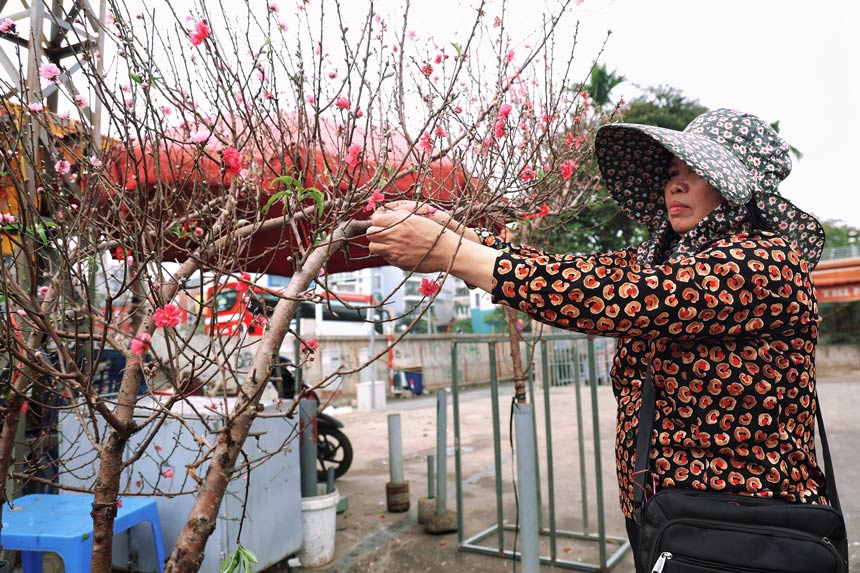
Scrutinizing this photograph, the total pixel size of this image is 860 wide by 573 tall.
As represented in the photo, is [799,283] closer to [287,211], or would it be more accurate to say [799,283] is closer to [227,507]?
[287,211]

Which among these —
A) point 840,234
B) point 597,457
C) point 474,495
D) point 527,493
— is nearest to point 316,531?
point 527,493

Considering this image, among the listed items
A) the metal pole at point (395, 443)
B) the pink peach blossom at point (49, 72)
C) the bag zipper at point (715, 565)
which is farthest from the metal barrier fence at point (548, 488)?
the pink peach blossom at point (49, 72)

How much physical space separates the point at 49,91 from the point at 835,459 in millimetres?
7920

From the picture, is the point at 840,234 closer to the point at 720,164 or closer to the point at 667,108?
the point at 667,108

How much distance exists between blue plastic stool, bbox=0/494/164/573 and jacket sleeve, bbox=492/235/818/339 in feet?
7.58

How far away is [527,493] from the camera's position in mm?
3006

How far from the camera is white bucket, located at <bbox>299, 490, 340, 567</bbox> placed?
4.02 metres

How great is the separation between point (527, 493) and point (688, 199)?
6.58 ft

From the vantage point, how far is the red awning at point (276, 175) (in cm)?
167

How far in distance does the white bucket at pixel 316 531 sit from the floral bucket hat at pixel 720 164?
317cm

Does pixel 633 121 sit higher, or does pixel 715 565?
pixel 633 121

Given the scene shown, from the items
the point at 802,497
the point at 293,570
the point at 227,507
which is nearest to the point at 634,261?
the point at 802,497

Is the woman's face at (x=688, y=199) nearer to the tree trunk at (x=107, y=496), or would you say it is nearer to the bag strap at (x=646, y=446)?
the bag strap at (x=646, y=446)

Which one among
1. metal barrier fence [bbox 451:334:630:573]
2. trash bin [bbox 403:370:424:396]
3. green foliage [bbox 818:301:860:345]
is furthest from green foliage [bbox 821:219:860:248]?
metal barrier fence [bbox 451:334:630:573]
